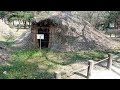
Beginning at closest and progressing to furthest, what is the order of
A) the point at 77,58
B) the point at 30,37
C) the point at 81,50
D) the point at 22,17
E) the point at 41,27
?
the point at 77,58, the point at 81,50, the point at 41,27, the point at 30,37, the point at 22,17

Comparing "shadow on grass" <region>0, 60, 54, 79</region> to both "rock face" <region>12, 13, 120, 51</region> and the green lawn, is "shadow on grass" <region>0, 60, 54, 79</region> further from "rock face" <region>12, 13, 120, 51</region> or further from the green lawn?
"rock face" <region>12, 13, 120, 51</region>

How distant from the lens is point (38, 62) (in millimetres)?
13969

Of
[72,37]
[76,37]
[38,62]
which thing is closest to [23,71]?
[38,62]

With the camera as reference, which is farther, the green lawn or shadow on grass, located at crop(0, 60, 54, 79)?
the green lawn

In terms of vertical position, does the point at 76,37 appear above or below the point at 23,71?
above

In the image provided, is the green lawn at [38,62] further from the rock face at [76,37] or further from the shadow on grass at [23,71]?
the rock face at [76,37]

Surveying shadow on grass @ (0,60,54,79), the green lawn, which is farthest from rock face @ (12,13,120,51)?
shadow on grass @ (0,60,54,79)

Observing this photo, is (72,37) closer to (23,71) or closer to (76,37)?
(76,37)

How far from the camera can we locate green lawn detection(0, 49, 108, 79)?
11347 millimetres

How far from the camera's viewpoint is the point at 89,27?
21234 mm

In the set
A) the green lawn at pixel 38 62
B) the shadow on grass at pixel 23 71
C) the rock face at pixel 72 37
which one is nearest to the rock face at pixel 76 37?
the rock face at pixel 72 37
